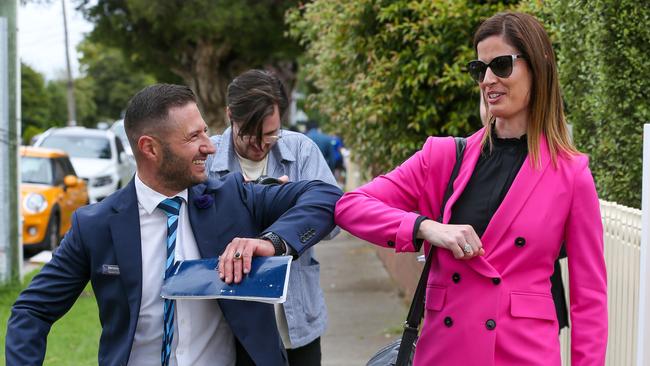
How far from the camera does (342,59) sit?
939cm

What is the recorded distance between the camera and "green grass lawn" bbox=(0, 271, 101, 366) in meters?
7.61

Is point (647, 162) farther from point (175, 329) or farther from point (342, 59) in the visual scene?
point (342, 59)

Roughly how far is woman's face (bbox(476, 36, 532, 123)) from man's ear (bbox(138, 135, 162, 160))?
998 millimetres

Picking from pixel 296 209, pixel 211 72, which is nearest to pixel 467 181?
pixel 296 209

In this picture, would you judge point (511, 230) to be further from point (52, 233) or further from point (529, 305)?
point (52, 233)

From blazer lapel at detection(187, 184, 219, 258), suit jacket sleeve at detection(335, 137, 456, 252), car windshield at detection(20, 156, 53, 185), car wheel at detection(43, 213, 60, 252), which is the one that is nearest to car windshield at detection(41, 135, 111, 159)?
car windshield at detection(20, 156, 53, 185)

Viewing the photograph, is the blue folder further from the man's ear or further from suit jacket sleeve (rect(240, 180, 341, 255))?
the man's ear

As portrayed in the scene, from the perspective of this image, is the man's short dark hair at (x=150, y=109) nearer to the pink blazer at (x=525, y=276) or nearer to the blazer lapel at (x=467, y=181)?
the pink blazer at (x=525, y=276)

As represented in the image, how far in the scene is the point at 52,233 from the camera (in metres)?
14.1

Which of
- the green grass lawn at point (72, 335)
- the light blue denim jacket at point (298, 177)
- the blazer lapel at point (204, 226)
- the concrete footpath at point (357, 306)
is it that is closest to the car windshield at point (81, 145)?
the concrete footpath at point (357, 306)

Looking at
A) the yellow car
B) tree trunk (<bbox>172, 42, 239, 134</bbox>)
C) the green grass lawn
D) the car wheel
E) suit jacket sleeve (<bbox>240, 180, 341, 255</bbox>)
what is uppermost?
tree trunk (<bbox>172, 42, 239, 134</bbox>)

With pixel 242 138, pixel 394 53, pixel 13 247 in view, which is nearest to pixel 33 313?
pixel 242 138

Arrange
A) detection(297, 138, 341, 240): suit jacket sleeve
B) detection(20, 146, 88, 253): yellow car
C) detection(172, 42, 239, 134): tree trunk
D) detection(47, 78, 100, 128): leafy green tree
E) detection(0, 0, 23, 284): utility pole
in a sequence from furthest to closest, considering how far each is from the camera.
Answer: detection(47, 78, 100, 128): leafy green tree → detection(172, 42, 239, 134): tree trunk → detection(20, 146, 88, 253): yellow car → detection(0, 0, 23, 284): utility pole → detection(297, 138, 341, 240): suit jacket sleeve

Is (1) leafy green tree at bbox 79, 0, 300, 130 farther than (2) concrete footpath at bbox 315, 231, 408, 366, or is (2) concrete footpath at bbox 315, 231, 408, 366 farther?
(1) leafy green tree at bbox 79, 0, 300, 130
